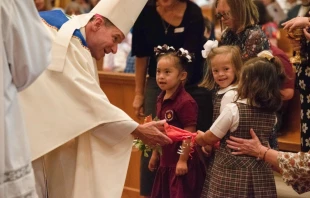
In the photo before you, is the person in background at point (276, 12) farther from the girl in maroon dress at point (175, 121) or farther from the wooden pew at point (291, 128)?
the girl in maroon dress at point (175, 121)

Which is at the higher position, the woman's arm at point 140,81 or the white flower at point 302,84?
the white flower at point 302,84

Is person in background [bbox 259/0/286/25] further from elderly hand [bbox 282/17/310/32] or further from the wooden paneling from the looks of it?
elderly hand [bbox 282/17/310/32]

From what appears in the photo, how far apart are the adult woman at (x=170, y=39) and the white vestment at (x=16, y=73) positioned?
6.64 feet

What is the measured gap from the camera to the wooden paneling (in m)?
5.46

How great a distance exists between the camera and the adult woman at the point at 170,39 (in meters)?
4.38

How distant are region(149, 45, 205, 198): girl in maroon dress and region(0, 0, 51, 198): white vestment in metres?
1.60

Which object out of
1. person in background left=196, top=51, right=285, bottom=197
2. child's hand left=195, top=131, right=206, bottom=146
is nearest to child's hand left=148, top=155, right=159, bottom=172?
child's hand left=195, top=131, right=206, bottom=146

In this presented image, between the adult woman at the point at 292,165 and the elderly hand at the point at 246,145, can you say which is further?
the elderly hand at the point at 246,145

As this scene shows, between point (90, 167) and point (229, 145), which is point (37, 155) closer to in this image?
point (90, 167)

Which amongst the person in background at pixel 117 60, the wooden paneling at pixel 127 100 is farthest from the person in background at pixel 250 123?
the person in background at pixel 117 60

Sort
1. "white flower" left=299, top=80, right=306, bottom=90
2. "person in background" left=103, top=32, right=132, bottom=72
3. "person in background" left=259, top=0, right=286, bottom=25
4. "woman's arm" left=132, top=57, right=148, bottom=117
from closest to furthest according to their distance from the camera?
"white flower" left=299, top=80, right=306, bottom=90 → "woman's arm" left=132, top=57, right=148, bottom=117 → "person in background" left=103, top=32, right=132, bottom=72 → "person in background" left=259, top=0, right=286, bottom=25

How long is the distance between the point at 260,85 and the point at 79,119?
953 millimetres

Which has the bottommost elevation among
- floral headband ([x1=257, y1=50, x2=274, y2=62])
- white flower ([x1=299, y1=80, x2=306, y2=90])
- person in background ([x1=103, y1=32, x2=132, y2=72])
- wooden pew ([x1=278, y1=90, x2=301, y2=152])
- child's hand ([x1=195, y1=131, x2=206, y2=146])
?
person in background ([x1=103, y1=32, x2=132, y2=72])

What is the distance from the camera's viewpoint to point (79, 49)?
3324 mm
